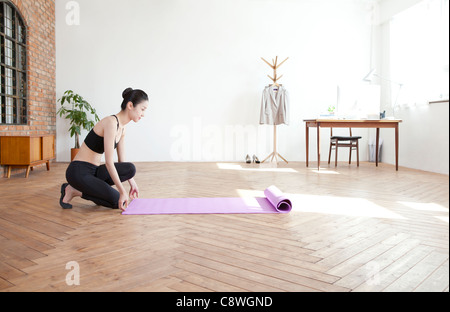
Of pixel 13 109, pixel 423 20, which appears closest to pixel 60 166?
pixel 13 109

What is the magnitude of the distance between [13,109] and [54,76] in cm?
160

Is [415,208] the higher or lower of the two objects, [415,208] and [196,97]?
the lower

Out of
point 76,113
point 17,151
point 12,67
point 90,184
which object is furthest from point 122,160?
point 76,113

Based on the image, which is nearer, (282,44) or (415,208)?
(415,208)

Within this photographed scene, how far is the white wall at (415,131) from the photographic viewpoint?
17.7ft

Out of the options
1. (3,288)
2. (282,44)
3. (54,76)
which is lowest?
(3,288)

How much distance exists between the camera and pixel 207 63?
6.97 metres

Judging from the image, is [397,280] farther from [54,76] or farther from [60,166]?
[54,76]

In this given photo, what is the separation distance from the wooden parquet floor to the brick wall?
7.94ft

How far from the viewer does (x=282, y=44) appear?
7082mm

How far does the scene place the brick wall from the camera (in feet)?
18.2

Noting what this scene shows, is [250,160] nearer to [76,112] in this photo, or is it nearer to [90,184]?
[76,112]

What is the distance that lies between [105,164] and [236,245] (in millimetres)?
1374
